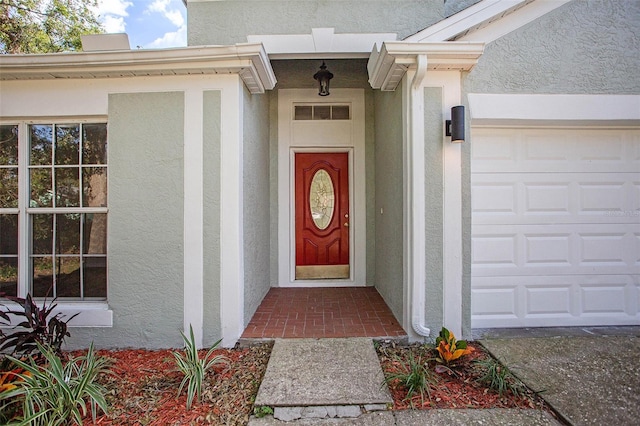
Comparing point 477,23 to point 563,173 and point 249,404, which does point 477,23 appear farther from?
point 249,404

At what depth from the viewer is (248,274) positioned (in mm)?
3986

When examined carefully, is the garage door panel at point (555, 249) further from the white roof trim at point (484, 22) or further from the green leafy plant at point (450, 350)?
the white roof trim at point (484, 22)

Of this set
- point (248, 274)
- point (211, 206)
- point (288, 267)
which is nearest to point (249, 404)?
point (248, 274)

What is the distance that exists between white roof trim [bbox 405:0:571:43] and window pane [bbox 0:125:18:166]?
4.72m

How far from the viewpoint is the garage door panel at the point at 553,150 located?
3885 mm

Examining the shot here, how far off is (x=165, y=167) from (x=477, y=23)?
3856mm

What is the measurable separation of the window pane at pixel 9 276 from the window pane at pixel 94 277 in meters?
0.78

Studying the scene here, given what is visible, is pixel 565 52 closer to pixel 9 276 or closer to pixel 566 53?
pixel 566 53

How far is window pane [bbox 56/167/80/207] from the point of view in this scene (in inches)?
147

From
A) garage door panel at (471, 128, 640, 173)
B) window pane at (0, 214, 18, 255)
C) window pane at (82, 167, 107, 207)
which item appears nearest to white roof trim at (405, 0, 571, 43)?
garage door panel at (471, 128, 640, 173)

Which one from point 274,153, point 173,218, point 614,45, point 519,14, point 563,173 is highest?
point 519,14

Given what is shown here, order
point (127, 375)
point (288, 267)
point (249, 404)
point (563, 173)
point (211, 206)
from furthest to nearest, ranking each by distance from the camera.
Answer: point (288, 267)
point (563, 173)
point (211, 206)
point (127, 375)
point (249, 404)

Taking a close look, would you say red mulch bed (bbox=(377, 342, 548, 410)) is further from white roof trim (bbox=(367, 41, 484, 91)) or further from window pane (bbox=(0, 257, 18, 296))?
window pane (bbox=(0, 257, 18, 296))

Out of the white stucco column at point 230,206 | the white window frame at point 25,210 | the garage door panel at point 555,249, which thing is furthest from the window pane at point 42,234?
the garage door panel at point 555,249
